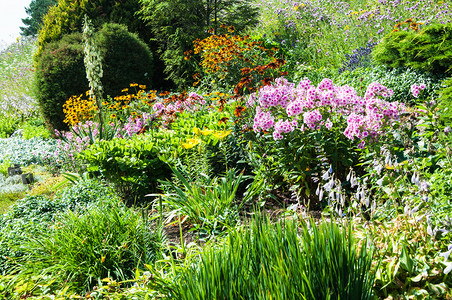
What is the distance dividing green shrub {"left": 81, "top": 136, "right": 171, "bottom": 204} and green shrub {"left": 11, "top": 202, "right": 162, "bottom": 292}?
1056 mm

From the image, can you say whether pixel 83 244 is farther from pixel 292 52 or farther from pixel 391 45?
pixel 292 52

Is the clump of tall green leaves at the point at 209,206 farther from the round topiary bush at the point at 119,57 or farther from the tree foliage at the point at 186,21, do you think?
the tree foliage at the point at 186,21

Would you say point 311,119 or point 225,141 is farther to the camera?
point 225,141

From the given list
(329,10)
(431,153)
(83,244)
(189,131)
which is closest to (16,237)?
(83,244)

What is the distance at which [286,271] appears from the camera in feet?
6.05

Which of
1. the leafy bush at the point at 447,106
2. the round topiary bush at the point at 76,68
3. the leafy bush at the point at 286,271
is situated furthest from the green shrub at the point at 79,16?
the leafy bush at the point at 286,271

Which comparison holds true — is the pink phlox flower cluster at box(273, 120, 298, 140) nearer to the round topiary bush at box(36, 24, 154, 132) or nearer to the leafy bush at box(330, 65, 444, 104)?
the leafy bush at box(330, 65, 444, 104)

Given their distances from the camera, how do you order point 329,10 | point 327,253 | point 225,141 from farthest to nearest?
point 329,10
point 225,141
point 327,253

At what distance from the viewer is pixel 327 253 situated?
1861mm

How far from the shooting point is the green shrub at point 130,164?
4.29 m

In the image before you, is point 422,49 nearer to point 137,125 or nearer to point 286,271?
point 137,125

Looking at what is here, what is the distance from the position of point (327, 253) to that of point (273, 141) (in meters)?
2.09

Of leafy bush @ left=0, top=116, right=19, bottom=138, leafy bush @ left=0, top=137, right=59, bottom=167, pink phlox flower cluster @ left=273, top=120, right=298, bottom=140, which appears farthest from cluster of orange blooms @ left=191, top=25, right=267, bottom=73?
leafy bush @ left=0, top=116, right=19, bottom=138

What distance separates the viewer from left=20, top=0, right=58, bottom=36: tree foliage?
3084 centimetres
